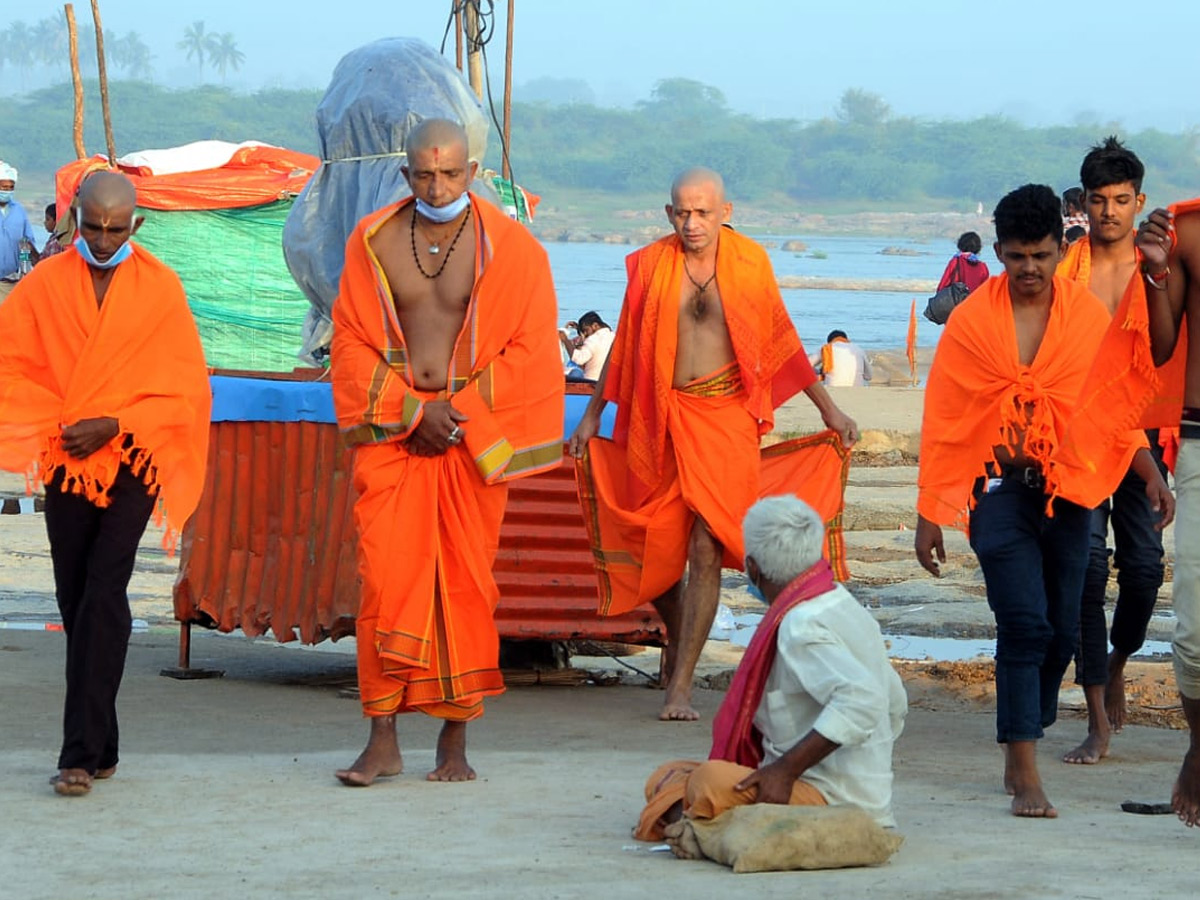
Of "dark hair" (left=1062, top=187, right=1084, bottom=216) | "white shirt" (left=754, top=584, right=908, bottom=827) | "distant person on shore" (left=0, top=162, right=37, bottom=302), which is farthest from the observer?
"distant person on shore" (left=0, top=162, right=37, bottom=302)

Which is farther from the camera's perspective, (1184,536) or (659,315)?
(659,315)

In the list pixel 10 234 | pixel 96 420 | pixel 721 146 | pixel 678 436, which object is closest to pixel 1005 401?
pixel 678 436

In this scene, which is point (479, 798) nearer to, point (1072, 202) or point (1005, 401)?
point (1005, 401)

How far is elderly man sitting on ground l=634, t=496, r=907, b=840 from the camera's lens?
196 inches

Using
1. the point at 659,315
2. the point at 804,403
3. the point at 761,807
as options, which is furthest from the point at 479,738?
the point at 804,403

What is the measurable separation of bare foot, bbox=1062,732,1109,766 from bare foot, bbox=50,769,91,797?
3128 mm

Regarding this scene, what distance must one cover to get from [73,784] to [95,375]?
121 centimetres

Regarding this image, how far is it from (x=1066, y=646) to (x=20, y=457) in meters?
3.21

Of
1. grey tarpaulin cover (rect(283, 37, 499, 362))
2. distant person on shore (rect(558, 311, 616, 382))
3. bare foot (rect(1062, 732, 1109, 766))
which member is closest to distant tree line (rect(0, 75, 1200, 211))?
distant person on shore (rect(558, 311, 616, 382))

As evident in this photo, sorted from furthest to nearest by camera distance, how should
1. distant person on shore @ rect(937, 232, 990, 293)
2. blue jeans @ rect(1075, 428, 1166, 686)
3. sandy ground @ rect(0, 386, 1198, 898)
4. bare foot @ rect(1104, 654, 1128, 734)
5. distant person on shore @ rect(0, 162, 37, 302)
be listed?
distant person on shore @ rect(0, 162, 37, 302) → distant person on shore @ rect(937, 232, 990, 293) → bare foot @ rect(1104, 654, 1128, 734) → blue jeans @ rect(1075, 428, 1166, 686) → sandy ground @ rect(0, 386, 1198, 898)

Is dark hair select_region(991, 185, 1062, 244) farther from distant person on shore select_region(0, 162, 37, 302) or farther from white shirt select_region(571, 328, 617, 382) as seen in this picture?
distant person on shore select_region(0, 162, 37, 302)

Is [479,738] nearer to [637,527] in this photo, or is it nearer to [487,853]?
[637,527]

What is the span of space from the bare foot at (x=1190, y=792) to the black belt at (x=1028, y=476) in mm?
1042

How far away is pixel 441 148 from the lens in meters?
6.29
